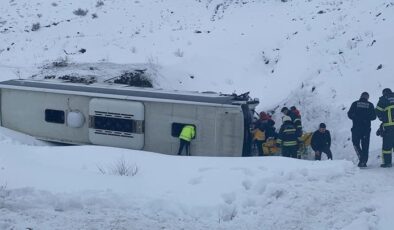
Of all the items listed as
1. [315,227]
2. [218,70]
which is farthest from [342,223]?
[218,70]

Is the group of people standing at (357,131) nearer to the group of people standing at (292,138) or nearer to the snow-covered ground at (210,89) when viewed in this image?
the group of people standing at (292,138)

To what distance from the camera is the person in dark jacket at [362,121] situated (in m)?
12.5

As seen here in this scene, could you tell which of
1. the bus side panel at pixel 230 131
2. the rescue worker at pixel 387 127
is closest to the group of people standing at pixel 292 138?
the bus side panel at pixel 230 131

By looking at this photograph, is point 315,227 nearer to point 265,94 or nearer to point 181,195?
point 181,195

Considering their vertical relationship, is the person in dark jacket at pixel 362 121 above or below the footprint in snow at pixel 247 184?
above

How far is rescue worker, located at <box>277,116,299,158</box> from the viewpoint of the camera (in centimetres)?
1366

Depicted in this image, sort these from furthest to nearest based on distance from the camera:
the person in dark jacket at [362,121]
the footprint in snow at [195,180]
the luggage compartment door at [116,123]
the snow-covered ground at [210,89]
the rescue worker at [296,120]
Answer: the luggage compartment door at [116,123] → the rescue worker at [296,120] → the person in dark jacket at [362,121] → the footprint in snow at [195,180] → the snow-covered ground at [210,89]

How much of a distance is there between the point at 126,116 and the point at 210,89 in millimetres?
7822

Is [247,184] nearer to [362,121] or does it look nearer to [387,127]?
[387,127]

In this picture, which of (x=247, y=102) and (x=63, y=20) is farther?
(x=63, y=20)

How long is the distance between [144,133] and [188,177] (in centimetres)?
588

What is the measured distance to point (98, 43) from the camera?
25953 mm

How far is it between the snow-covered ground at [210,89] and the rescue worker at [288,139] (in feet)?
6.20

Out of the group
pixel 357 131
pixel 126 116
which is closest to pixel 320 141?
pixel 357 131
